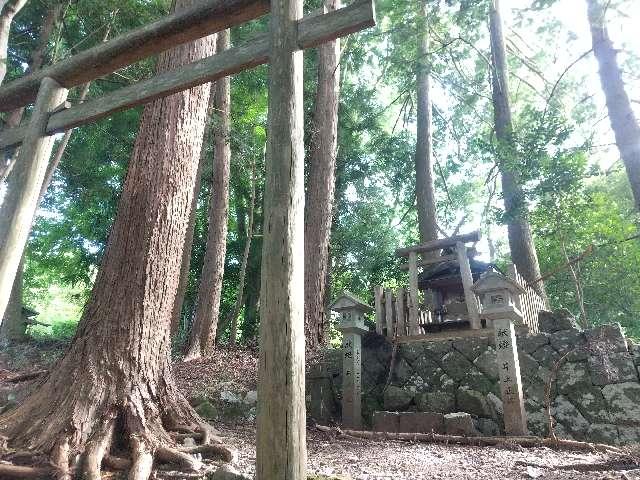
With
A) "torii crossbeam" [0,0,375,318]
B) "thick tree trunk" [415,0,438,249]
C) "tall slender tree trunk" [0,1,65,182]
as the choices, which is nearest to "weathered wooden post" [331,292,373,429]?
"torii crossbeam" [0,0,375,318]

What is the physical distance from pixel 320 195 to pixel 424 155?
187 inches

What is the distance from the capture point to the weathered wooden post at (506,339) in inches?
210

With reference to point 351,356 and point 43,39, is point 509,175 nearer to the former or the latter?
point 351,356

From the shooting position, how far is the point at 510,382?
5.44m

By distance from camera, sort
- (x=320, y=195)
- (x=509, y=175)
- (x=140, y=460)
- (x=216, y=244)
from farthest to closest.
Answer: (x=509, y=175)
(x=216, y=244)
(x=320, y=195)
(x=140, y=460)

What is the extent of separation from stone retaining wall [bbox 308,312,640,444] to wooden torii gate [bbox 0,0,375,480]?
502cm

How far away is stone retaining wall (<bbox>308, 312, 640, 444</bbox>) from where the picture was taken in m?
5.80

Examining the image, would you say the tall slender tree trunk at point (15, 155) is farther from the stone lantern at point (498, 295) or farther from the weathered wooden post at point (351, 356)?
the stone lantern at point (498, 295)

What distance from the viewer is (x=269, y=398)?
85.1 inches

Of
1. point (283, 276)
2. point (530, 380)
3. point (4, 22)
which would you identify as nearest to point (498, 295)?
point (530, 380)

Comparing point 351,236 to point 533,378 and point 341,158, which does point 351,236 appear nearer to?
point 341,158

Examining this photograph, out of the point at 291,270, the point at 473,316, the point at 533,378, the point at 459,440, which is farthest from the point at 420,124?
the point at 291,270

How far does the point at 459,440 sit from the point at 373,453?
4.21ft

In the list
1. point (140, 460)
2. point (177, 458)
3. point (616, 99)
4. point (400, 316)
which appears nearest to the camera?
point (140, 460)
